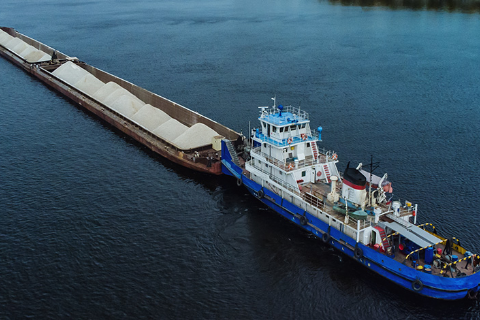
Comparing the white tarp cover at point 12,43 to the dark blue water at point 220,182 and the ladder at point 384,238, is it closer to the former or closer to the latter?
the dark blue water at point 220,182

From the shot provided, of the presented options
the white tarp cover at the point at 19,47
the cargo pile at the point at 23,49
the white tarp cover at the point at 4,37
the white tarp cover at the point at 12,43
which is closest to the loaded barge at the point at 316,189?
the cargo pile at the point at 23,49

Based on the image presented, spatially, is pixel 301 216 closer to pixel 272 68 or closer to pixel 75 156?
pixel 75 156

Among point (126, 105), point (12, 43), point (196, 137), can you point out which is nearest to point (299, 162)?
point (196, 137)

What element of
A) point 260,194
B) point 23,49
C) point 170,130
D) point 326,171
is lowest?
point 260,194

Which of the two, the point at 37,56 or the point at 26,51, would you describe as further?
the point at 26,51

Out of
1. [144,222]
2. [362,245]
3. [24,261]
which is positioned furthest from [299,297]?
[24,261]

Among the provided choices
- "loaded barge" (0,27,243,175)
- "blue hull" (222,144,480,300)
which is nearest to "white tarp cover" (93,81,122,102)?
"loaded barge" (0,27,243,175)

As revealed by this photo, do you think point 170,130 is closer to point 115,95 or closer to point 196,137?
point 196,137
